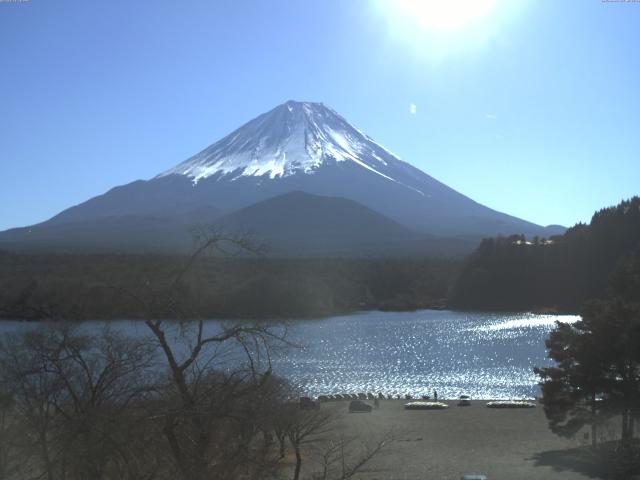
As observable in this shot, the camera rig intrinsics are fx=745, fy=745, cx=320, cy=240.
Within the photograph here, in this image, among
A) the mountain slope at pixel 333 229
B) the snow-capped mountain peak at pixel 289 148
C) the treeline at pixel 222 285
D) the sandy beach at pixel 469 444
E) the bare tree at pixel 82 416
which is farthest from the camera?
the snow-capped mountain peak at pixel 289 148

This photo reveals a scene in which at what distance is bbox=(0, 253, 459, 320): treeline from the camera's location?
6.79 m

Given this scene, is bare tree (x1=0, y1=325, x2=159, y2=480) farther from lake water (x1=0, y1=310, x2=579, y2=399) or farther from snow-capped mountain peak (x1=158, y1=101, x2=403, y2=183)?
snow-capped mountain peak (x1=158, y1=101, x2=403, y2=183)

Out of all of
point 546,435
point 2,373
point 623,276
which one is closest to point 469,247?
point 623,276

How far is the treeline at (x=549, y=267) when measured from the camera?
160 ft

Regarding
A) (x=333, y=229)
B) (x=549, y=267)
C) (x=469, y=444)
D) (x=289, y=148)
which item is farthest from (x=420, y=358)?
(x=289, y=148)

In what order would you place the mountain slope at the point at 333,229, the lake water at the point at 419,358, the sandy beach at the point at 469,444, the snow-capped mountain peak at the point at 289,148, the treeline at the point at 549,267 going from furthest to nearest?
the snow-capped mountain peak at the point at 289,148
the mountain slope at the point at 333,229
the treeline at the point at 549,267
the lake water at the point at 419,358
the sandy beach at the point at 469,444

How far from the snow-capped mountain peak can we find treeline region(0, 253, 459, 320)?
41005 mm

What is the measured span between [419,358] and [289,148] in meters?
76.3

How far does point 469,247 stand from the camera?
257ft

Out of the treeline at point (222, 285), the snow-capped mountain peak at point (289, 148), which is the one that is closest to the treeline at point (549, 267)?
the treeline at point (222, 285)

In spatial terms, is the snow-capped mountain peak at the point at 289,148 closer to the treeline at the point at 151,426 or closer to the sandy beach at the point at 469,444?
the sandy beach at the point at 469,444

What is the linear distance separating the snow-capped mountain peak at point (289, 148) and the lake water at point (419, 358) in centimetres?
5964

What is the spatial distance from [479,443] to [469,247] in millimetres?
64737

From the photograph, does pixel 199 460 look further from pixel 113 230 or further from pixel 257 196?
pixel 257 196
